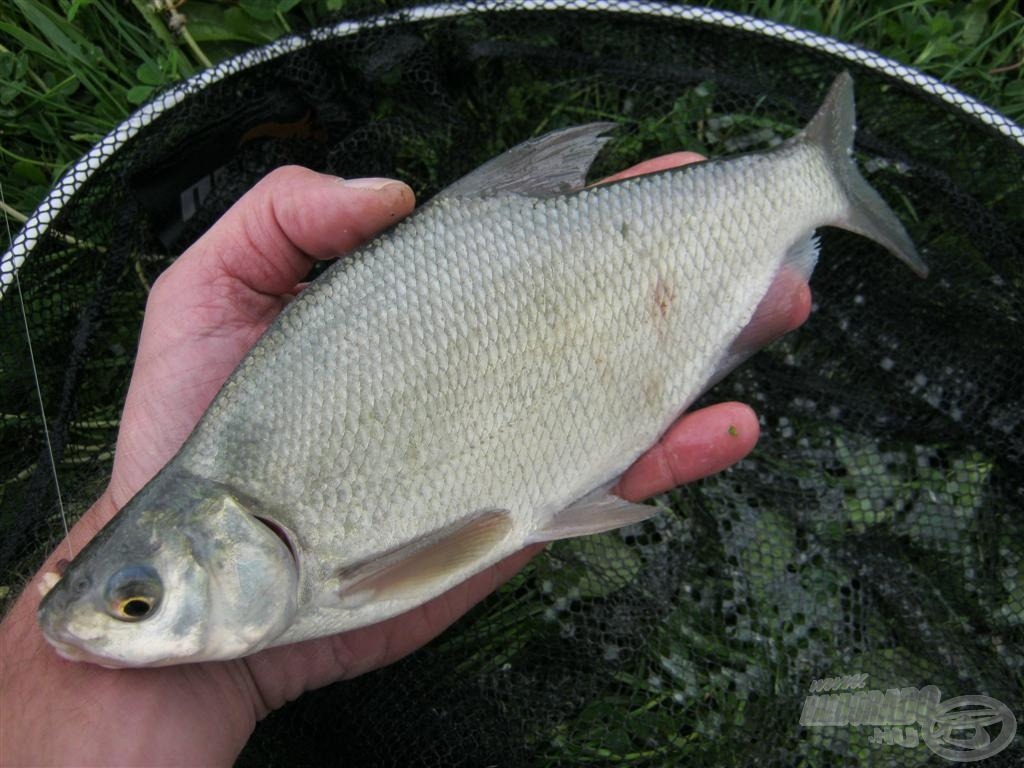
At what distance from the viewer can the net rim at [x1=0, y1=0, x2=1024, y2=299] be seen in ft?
7.06

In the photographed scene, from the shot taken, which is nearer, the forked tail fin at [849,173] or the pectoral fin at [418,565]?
the pectoral fin at [418,565]

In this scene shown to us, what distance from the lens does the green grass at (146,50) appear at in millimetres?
2650

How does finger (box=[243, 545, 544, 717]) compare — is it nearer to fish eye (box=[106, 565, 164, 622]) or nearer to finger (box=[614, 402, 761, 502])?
finger (box=[614, 402, 761, 502])

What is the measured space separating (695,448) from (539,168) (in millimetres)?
832

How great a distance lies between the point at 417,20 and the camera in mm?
2359

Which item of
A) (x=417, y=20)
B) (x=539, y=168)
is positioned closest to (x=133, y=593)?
(x=539, y=168)

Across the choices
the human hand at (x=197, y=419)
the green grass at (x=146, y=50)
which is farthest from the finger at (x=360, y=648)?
the green grass at (x=146, y=50)

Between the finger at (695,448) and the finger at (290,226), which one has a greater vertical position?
the finger at (290,226)

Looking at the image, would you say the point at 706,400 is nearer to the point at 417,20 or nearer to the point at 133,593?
the point at 417,20

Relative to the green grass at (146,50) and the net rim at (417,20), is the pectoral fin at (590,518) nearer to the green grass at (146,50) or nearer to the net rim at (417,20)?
the net rim at (417,20)

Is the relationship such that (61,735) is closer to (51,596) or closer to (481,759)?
(51,596)

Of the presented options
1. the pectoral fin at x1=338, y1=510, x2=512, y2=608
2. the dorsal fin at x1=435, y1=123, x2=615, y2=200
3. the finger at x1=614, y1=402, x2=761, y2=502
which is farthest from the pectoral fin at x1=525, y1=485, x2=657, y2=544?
the dorsal fin at x1=435, y1=123, x2=615, y2=200

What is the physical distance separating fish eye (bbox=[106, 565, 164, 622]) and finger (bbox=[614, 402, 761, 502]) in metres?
1.19

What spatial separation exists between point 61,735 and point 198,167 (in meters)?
1.58
